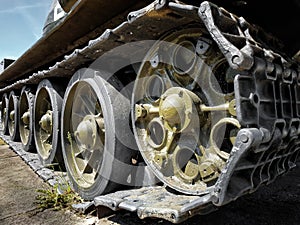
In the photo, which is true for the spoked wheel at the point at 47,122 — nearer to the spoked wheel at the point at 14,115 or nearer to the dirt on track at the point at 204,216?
the dirt on track at the point at 204,216

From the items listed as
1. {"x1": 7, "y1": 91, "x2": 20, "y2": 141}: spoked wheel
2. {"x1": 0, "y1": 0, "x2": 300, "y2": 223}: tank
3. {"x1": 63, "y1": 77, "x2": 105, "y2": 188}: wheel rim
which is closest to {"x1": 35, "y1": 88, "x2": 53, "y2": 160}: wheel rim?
{"x1": 63, "y1": 77, "x2": 105, "y2": 188}: wheel rim

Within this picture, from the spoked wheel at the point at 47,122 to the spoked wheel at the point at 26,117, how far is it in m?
0.13

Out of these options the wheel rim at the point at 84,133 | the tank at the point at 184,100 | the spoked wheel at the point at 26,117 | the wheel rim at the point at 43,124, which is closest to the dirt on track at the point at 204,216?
the tank at the point at 184,100

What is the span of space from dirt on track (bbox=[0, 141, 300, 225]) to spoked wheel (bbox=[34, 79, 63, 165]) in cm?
35

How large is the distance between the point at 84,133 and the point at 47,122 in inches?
51.7

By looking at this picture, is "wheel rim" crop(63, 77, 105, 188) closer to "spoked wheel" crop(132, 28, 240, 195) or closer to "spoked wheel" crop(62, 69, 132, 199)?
"spoked wheel" crop(62, 69, 132, 199)

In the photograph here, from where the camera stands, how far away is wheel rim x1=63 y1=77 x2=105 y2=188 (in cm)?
235

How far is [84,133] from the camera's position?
2.34 m

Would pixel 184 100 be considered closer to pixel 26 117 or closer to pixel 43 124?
pixel 43 124

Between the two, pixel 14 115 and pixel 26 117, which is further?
pixel 14 115

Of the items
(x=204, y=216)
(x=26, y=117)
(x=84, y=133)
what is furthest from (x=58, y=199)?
(x=26, y=117)

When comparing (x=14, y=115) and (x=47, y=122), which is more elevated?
(x=14, y=115)

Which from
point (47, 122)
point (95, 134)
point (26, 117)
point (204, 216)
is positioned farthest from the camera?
point (26, 117)

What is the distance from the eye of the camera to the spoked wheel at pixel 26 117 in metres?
3.92
